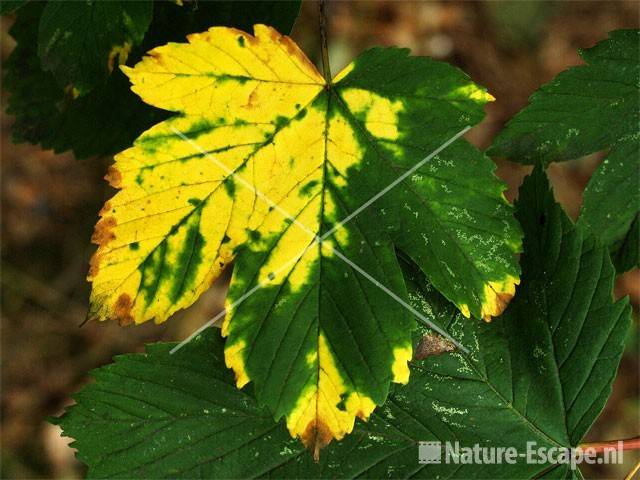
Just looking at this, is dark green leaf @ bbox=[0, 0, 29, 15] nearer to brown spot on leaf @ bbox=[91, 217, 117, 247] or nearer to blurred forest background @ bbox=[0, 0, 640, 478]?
brown spot on leaf @ bbox=[91, 217, 117, 247]

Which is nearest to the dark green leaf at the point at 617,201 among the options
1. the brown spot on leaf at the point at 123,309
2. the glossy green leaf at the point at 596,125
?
the glossy green leaf at the point at 596,125

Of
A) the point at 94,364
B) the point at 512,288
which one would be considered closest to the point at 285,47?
the point at 512,288

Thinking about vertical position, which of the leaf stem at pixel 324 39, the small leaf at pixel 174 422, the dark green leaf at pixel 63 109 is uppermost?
the dark green leaf at pixel 63 109

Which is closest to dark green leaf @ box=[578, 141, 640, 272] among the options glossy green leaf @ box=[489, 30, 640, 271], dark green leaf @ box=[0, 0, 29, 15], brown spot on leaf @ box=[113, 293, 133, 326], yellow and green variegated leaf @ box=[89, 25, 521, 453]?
glossy green leaf @ box=[489, 30, 640, 271]

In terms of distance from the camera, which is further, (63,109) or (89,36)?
(63,109)

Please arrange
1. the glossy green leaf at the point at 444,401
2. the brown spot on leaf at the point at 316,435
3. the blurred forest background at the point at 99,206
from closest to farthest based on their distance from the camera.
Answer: the brown spot on leaf at the point at 316,435 → the glossy green leaf at the point at 444,401 → the blurred forest background at the point at 99,206

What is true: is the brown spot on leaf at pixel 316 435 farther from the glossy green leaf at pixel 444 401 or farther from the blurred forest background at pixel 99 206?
the blurred forest background at pixel 99 206

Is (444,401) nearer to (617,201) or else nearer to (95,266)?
(617,201)

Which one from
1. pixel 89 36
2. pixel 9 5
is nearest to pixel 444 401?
pixel 89 36
